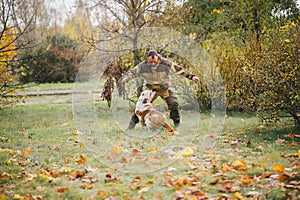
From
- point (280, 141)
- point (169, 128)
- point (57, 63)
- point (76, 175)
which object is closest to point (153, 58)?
point (169, 128)

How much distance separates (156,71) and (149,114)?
2.34 feet

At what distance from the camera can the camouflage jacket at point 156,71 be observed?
6.95 meters

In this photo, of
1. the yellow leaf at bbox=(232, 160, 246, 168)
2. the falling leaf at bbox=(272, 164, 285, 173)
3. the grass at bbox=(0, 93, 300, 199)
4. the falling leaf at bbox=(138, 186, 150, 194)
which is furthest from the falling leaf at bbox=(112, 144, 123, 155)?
the falling leaf at bbox=(272, 164, 285, 173)

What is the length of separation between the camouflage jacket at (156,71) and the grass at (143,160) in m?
0.80

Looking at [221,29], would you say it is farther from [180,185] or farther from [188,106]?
[180,185]

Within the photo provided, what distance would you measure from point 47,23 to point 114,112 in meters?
28.3

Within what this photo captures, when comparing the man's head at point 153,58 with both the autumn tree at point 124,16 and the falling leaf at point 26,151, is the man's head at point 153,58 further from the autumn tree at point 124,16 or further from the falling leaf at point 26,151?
the autumn tree at point 124,16

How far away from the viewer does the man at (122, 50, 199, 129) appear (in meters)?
6.91

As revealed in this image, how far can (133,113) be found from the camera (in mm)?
7445

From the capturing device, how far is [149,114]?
700 centimetres

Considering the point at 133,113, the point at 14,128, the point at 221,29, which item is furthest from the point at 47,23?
the point at 133,113

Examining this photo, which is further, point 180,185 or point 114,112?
point 114,112

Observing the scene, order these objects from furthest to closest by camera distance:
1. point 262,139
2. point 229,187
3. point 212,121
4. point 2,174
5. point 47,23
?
point 47,23, point 212,121, point 262,139, point 2,174, point 229,187

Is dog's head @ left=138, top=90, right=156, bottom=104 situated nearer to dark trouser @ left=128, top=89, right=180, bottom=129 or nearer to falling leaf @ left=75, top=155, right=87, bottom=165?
dark trouser @ left=128, top=89, right=180, bottom=129
